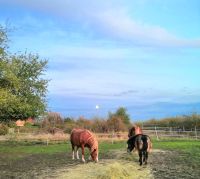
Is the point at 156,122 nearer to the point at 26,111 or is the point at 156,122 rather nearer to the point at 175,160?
the point at 26,111

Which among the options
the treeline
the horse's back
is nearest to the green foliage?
the horse's back

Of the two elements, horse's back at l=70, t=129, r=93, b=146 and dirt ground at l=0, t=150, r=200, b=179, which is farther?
horse's back at l=70, t=129, r=93, b=146

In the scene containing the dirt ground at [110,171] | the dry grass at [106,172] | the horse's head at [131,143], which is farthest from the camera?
the horse's head at [131,143]

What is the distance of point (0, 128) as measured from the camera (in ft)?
172

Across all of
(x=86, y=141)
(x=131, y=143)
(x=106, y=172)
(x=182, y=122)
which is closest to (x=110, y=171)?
(x=106, y=172)

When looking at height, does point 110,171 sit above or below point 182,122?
below

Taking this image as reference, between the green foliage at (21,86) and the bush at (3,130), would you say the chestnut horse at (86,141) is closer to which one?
the green foliage at (21,86)

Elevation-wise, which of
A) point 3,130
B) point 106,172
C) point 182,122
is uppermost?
point 182,122

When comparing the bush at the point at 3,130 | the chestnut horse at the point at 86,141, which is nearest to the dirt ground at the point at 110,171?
the chestnut horse at the point at 86,141

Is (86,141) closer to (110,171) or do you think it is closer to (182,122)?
(110,171)

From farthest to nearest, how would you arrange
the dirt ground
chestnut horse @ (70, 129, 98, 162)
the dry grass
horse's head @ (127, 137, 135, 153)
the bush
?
1. the bush
2. horse's head @ (127, 137, 135, 153)
3. chestnut horse @ (70, 129, 98, 162)
4. the dirt ground
5. the dry grass

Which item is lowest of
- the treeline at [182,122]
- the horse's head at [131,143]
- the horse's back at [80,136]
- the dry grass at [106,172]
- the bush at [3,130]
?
the dry grass at [106,172]

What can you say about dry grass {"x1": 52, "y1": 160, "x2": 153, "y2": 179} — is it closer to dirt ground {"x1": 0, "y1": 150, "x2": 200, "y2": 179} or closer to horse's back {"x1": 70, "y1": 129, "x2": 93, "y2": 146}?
dirt ground {"x1": 0, "y1": 150, "x2": 200, "y2": 179}

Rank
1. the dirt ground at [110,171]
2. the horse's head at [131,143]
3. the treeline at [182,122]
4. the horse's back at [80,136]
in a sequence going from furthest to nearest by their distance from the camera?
the treeline at [182,122], the horse's head at [131,143], the horse's back at [80,136], the dirt ground at [110,171]
